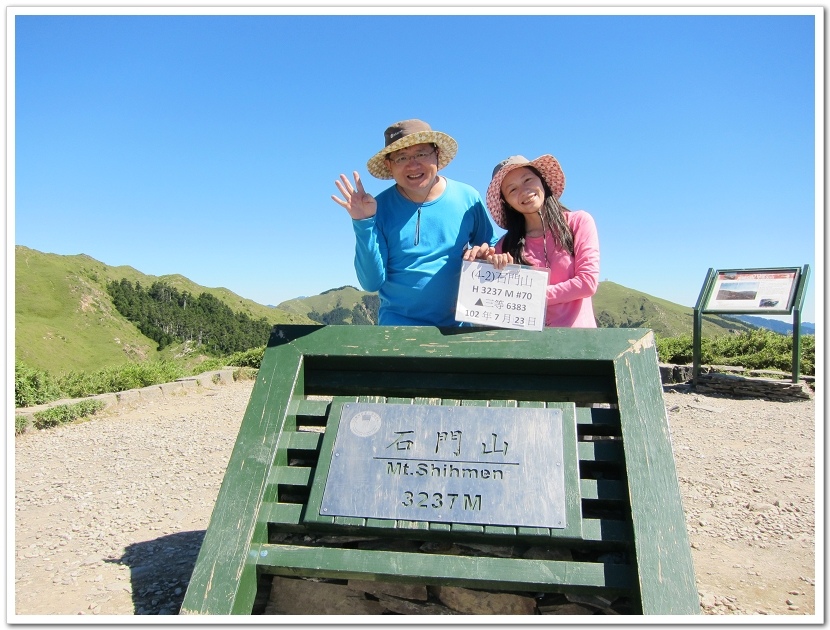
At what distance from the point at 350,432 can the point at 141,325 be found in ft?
297

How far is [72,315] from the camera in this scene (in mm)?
78438

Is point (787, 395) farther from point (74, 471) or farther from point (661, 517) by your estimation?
point (74, 471)

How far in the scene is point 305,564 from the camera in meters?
2.44

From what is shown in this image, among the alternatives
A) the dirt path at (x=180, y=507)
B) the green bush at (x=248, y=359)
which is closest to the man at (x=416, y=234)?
the dirt path at (x=180, y=507)

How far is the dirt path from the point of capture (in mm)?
3240

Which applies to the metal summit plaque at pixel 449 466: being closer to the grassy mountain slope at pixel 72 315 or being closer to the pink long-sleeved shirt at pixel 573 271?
the pink long-sleeved shirt at pixel 573 271

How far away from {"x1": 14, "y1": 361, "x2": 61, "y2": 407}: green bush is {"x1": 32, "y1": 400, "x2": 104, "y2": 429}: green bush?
0.80 metres

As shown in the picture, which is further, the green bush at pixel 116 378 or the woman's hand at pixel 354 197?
the green bush at pixel 116 378

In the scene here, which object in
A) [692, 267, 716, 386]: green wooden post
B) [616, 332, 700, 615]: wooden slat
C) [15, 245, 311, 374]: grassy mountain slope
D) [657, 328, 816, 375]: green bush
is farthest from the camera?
[15, 245, 311, 374]: grassy mountain slope

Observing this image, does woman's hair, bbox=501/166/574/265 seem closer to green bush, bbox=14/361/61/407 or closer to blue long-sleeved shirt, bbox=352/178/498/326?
blue long-sleeved shirt, bbox=352/178/498/326

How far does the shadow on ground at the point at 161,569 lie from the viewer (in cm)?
308

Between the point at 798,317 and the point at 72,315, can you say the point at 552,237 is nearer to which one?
the point at 798,317

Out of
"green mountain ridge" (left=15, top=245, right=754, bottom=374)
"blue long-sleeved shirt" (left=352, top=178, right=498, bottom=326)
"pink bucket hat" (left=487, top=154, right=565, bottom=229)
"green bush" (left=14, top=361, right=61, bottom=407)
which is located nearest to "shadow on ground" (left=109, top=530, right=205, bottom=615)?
"blue long-sleeved shirt" (left=352, top=178, right=498, bottom=326)

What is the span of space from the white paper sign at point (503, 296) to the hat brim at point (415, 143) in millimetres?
722
